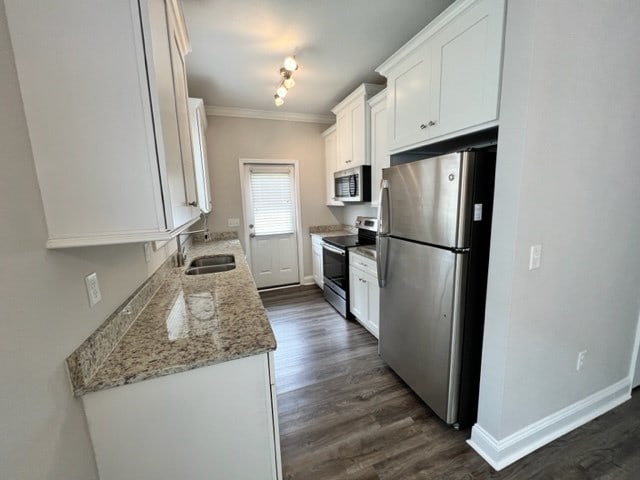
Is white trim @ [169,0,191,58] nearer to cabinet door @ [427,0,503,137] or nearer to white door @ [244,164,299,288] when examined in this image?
cabinet door @ [427,0,503,137]

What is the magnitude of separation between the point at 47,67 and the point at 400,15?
7.08 feet

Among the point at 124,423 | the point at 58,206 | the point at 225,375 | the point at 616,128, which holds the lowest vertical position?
the point at 124,423

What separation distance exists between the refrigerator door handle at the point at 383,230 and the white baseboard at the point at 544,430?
1.09 m

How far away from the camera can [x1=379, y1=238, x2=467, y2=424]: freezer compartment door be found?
1.50m

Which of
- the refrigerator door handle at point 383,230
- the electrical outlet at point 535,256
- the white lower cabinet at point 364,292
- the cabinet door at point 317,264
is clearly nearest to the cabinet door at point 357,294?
the white lower cabinet at point 364,292

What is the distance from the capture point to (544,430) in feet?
5.05

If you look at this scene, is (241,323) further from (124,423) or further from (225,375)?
(124,423)

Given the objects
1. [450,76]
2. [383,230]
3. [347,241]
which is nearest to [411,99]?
[450,76]

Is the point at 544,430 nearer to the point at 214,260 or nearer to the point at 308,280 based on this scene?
the point at 214,260

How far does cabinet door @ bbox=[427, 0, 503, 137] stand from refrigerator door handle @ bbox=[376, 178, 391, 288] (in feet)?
1.62

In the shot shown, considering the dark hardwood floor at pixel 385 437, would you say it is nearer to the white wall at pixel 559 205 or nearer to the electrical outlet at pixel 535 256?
the white wall at pixel 559 205

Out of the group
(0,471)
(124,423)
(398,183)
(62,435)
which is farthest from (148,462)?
(398,183)

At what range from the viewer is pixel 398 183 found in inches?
71.1

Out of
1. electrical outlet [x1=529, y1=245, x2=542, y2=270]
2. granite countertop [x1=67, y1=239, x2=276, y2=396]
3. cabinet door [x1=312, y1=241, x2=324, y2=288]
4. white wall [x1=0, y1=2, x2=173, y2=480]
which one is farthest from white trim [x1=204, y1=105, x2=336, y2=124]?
electrical outlet [x1=529, y1=245, x2=542, y2=270]
